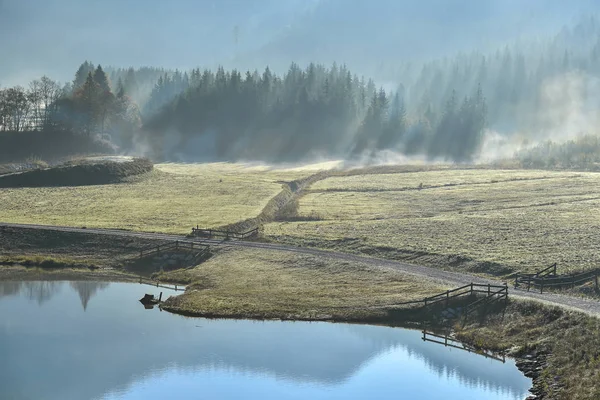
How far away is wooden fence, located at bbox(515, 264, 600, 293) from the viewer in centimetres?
6066

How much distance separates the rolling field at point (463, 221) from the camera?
238 ft

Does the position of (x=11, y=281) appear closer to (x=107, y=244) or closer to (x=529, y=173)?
(x=107, y=244)

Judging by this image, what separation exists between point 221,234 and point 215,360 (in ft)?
121

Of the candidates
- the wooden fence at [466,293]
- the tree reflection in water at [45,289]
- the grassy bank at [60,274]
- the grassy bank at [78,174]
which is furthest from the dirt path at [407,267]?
the grassy bank at [78,174]

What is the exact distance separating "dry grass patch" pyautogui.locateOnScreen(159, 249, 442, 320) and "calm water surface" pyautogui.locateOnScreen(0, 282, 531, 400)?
1.78m

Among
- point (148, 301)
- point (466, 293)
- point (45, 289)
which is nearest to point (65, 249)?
point (45, 289)

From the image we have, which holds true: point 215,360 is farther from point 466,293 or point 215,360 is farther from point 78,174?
point 78,174

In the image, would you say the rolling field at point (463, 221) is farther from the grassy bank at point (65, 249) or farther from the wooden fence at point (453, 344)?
the grassy bank at point (65, 249)

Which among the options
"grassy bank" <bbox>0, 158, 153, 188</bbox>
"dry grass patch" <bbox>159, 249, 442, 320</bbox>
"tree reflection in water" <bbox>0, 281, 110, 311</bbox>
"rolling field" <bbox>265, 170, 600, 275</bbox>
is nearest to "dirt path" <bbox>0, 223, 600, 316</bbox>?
"dry grass patch" <bbox>159, 249, 442, 320</bbox>

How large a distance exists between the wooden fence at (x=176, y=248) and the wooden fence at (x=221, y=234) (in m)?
4.70

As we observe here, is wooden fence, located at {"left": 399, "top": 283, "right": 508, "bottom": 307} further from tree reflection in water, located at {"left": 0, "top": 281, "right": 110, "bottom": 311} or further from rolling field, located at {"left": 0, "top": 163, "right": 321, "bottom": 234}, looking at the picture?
rolling field, located at {"left": 0, "top": 163, "right": 321, "bottom": 234}

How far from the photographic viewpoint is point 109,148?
189 m

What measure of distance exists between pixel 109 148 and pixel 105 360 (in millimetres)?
143872

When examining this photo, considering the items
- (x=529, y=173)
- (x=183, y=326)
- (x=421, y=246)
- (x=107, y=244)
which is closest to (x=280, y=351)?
(x=183, y=326)
